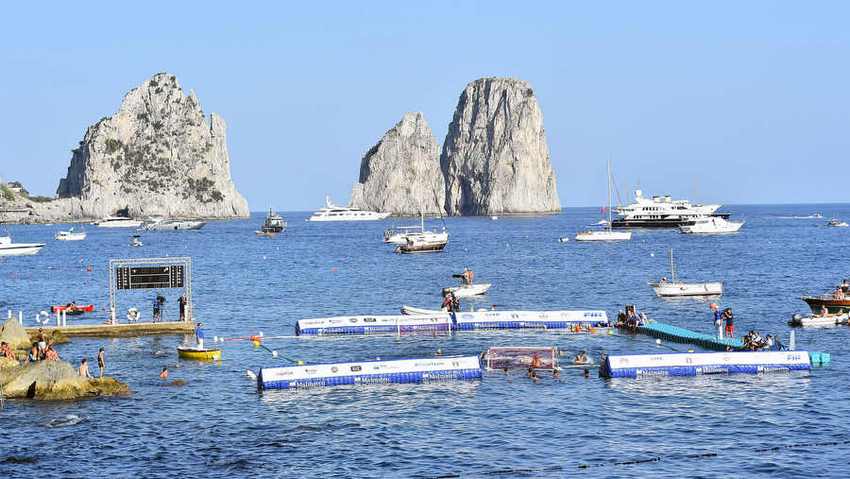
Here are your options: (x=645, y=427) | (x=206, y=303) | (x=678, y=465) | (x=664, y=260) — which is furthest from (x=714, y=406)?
(x=664, y=260)

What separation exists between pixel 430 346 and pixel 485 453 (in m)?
24.3

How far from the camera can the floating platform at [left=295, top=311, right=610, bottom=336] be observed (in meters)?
66.6

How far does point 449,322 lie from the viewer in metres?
67.2

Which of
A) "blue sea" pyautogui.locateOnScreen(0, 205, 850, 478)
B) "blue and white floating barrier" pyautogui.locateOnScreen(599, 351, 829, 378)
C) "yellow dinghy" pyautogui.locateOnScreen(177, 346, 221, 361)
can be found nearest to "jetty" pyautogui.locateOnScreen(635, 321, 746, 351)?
"blue sea" pyautogui.locateOnScreen(0, 205, 850, 478)

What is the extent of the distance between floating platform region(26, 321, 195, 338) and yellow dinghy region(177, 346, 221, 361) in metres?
10.3

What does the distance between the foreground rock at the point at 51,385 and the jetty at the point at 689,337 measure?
3157cm

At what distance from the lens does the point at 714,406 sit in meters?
43.2

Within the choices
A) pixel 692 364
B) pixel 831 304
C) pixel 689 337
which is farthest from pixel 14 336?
pixel 831 304

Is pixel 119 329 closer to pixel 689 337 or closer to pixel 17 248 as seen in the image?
pixel 689 337

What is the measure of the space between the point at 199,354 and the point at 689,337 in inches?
1083

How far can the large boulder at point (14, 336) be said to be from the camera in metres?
58.6

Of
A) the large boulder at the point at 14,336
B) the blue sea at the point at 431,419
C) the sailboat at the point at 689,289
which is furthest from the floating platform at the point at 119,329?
the sailboat at the point at 689,289

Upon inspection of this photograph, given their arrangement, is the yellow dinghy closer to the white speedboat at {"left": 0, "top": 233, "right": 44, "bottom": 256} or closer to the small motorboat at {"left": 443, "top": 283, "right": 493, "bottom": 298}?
the small motorboat at {"left": 443, "top": 283, "right": 493, "bottom": 298}

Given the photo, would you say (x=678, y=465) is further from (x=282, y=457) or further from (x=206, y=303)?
(x=206, y=303)
